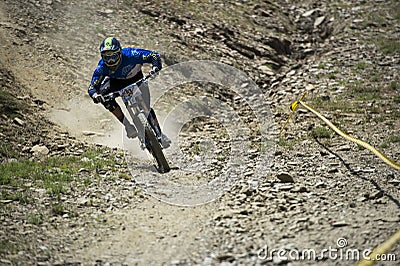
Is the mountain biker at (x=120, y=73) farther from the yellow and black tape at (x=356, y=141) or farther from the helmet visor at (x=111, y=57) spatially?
the yellow and black tape at (x=356, y=141)

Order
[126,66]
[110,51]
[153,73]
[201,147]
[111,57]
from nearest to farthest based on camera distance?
[110,51] → [111,57] → [153,73] → [126,66] → [201,147]

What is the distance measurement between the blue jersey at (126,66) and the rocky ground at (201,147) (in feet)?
5.79

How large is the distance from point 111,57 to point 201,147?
10.2ft

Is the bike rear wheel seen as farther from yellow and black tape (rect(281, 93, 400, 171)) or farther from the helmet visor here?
yellow and black tape (rect(281, 93, 400, 171))

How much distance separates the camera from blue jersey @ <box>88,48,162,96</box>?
8.67 metres

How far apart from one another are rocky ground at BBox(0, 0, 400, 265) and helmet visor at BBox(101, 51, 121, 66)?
208cm

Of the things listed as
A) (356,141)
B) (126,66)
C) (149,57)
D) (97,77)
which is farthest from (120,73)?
(356,141)

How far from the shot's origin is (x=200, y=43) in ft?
55.0

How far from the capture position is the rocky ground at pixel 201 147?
5.77m

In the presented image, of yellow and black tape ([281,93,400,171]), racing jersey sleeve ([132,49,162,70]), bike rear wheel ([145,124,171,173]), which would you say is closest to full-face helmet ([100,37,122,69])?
racing jersey sleeve ([132,49,162,70])

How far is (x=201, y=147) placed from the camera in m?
10.1

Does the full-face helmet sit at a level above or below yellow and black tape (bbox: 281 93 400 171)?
above

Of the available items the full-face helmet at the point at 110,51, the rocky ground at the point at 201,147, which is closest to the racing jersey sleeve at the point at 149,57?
the full-face helmet at the point at 110,51

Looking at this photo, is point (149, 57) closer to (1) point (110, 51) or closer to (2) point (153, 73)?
(2) point (153, 73)
